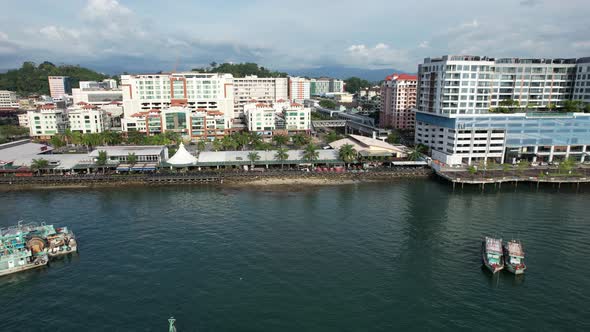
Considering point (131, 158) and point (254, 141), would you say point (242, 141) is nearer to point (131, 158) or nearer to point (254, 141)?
point (254, 141)

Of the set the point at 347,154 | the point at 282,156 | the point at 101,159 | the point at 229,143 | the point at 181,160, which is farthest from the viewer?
the point at 229,143

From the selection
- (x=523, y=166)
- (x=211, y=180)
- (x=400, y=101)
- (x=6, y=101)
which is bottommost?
(x=211, y=180)

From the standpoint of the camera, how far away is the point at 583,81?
8975cm

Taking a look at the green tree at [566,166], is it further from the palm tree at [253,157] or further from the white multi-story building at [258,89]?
the white multi-story building at [258,89]

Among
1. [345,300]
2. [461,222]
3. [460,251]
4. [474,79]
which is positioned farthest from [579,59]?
[345,300]

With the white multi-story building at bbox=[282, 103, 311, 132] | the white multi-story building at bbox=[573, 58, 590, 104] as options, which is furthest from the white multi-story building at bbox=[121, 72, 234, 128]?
the white multi-story building at bbox=[573, 58, 590, 104]

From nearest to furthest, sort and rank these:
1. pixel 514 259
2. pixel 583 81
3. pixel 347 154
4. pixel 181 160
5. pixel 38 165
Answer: pixel 514 259 < pixel 38 165 < pixel 181 160 < pixel 347 154 < pixel 583 81

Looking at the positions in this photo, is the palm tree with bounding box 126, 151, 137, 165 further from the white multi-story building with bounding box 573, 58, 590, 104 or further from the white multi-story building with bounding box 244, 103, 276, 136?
the white multi-story building with bounding box 573, 58, 590, 104

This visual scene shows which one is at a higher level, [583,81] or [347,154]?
[583,81]

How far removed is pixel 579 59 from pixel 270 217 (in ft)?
290

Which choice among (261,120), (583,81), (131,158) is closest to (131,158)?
(131,158)

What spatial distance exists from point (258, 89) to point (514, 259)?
138830 millimetres

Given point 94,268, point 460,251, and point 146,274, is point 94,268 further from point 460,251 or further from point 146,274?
point 460,251

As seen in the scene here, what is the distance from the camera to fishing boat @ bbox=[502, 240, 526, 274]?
38.6 m
